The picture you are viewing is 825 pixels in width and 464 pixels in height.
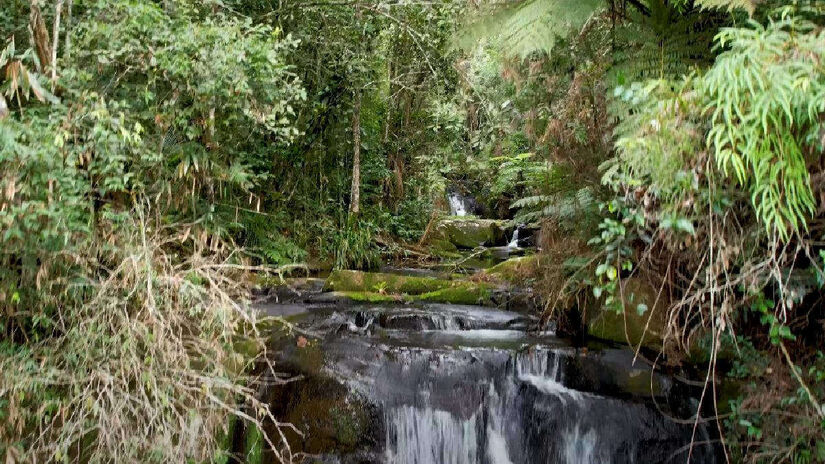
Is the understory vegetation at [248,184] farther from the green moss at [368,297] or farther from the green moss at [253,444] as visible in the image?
the green moss at [368,297]

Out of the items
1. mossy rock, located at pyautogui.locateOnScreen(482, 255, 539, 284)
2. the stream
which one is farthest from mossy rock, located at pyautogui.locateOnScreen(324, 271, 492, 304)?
the stream

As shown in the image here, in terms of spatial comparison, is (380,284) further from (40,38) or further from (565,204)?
(40,38)

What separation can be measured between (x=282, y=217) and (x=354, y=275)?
2081 mm

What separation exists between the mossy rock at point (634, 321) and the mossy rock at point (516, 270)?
979 mm

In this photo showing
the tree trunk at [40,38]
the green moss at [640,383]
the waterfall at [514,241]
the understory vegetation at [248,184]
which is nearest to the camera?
the understory vegetation at [248,184]

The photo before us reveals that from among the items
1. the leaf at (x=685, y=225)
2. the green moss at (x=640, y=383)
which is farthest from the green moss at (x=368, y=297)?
the leaf at (x=685, y=225)

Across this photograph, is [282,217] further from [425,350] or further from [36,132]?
[36,132]

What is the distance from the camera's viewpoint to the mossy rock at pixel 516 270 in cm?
637

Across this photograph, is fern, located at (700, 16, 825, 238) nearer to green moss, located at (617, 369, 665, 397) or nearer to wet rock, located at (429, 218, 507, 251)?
green moss, located at (617, 369, 665, 397)

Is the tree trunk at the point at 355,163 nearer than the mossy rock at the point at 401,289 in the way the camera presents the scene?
No

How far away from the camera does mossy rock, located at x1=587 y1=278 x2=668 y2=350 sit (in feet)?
15.0

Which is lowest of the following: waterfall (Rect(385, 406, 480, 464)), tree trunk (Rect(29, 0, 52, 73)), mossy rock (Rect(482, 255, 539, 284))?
waterfall (Rect(385, 406, 480, 464))

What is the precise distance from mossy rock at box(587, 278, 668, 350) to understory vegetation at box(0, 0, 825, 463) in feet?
0.22

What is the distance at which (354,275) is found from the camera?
7.79 metres
